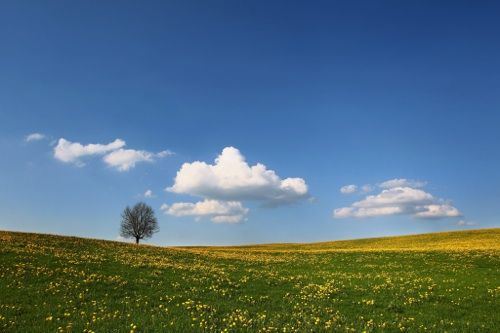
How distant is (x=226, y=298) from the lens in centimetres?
2347

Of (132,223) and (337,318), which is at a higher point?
(132,223)

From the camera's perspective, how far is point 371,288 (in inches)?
1075

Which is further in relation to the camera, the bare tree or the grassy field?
the bare tree


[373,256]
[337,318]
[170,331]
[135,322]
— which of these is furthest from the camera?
[373,256]

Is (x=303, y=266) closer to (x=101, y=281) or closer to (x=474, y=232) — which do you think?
(x=101, y=281)

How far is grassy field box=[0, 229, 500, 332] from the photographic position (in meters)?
18.0

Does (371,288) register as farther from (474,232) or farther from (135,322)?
(474,232)

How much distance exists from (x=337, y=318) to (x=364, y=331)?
2264 millimetres

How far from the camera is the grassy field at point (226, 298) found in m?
18.0

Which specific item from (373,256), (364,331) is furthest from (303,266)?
(364,331)

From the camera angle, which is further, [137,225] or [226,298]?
[137,225]

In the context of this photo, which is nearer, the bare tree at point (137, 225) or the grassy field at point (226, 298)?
the grassy field at point (226, 298)

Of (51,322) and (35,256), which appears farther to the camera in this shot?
(35,256)

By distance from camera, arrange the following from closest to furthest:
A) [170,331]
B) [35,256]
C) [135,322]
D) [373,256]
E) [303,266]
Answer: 1. [170,331]
2. [135,322]
3. [35,256]
4. [303,266]
5. [373,256]
